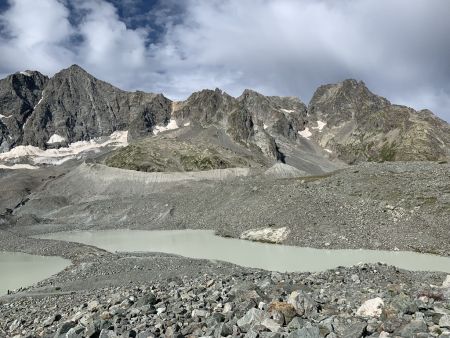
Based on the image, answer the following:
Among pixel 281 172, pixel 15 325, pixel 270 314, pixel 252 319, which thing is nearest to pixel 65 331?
pixel 252 319

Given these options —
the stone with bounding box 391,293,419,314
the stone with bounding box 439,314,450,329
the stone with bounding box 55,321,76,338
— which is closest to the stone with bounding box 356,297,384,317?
the stone with bounding box 391,293,419,314

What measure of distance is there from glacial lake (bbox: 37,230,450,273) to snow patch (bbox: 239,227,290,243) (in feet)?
4.33

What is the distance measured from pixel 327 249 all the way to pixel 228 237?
20.9 m

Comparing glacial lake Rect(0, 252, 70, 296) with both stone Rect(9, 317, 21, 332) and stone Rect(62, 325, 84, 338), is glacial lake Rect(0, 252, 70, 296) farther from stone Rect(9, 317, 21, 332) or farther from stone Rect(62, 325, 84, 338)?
stone Rect(62, 325, 84, 338)

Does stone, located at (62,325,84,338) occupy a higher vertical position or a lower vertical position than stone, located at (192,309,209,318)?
lower

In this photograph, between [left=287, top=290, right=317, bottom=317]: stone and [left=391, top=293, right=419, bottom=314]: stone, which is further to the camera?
[left=287, top=290, right=317, bottom=317]: stone

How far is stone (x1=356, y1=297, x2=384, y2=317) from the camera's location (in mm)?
15020

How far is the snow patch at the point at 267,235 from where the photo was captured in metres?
68.1

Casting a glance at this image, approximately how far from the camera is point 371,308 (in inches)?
600

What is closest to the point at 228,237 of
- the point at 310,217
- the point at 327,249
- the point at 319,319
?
the point at 310,217

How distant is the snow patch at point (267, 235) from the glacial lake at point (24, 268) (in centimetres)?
2628

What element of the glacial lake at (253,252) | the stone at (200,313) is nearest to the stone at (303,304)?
the stone at (200,313)

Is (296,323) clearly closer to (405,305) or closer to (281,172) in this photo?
(405,305)

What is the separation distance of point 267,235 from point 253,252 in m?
7.94
